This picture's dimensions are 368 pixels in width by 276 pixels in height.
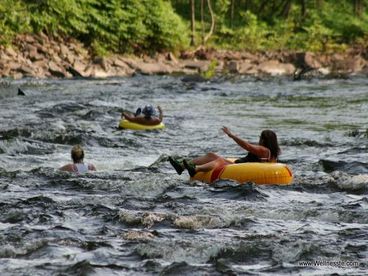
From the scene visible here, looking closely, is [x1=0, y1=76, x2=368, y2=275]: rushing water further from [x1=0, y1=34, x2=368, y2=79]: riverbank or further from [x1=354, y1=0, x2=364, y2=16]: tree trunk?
[x1=354, y1=0, x2=364, y2=16]: tree trunk

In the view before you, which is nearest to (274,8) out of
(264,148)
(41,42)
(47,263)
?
(41,42)

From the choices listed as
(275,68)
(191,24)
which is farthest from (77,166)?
(191,24)

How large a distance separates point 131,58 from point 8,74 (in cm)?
1002

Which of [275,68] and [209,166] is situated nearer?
[209,166]

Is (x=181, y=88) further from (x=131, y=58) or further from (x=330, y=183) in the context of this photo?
(x=330, y=183)

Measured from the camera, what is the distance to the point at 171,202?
10047 millimetres

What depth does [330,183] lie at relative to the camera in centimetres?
1141

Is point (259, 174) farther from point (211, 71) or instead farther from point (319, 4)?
point (319, 4)

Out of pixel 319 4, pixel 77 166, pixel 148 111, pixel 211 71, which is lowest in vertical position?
pixel 211 71

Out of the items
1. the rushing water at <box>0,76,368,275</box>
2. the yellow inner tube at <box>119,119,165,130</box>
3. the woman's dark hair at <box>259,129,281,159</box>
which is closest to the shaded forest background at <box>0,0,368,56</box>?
the yellow inner tube at <box>119,119,165,130</box>

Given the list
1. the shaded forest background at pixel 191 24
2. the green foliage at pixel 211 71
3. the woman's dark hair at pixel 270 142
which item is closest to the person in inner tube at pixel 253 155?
the woman's dark hair at pixel 270 142

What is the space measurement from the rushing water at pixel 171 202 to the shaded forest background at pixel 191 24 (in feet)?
61.8

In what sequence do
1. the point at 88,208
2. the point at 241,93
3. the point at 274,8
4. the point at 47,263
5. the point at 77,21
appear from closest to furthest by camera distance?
the point at 47,263 → the point at 88,208 → the point at 241,93 → the point at 77,21 → the point at 274,8

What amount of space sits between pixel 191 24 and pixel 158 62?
24.3 ft
